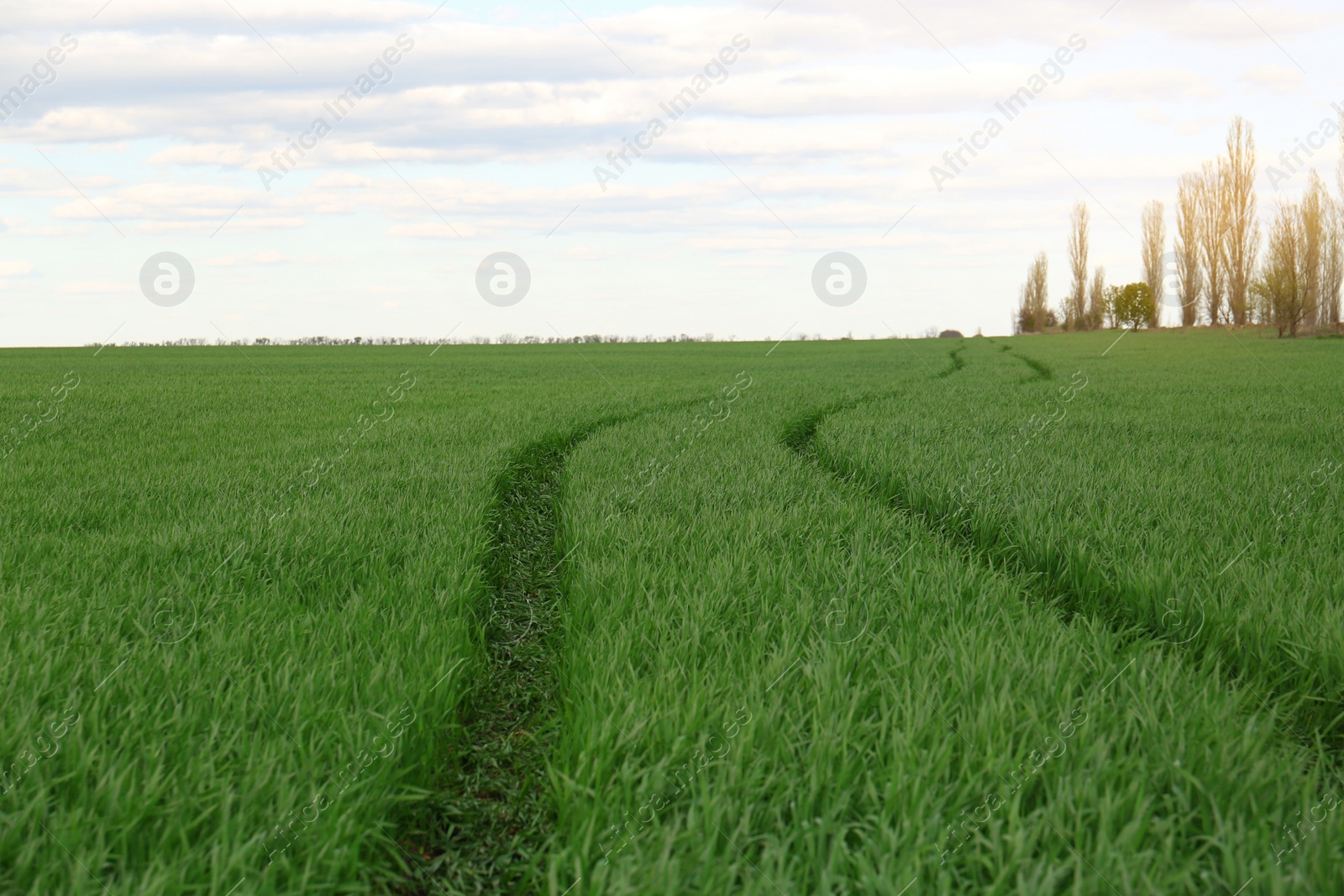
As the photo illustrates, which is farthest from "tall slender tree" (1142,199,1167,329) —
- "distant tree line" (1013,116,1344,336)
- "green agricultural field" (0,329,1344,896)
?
"green agricultural field" (0,329,1344,896)

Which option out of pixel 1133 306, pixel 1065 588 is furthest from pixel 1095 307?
pixel 1065 588

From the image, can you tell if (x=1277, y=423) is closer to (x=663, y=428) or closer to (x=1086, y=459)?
(x=1086, y=459)

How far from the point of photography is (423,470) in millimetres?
5742

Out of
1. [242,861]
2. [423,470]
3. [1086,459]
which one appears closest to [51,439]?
[423,470]

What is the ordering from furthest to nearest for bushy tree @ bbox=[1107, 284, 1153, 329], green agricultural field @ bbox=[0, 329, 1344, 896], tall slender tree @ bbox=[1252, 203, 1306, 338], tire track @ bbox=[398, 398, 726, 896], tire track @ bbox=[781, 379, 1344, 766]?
bushy tree @ bbox=[1107, 284, 1153, 329], tall slender tree @ bbox=[1252, 203, 1306, 338], tire track @ bbox=[781, 379, 1344, 766], tire track @ bbox=[398, 398, 726, 896], green agricultural field @ bbox=[0, 329, 1344, 896]

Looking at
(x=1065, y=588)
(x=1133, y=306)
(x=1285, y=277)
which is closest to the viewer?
(x=1065, y=588)

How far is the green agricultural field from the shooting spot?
65.7 inches

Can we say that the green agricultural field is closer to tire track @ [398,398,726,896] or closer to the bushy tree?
tire track @ [398,398,726,896]

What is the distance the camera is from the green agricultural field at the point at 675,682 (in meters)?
1.67

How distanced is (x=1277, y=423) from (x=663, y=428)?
6.80m

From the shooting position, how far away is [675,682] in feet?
7.62

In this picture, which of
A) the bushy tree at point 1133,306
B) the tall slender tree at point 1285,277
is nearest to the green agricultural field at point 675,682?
the tall slender tree at point 1285,277

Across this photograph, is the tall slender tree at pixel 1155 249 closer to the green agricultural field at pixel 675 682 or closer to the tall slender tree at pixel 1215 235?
the tall slender tree at pixel 1215 235

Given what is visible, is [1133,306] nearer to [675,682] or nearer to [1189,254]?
[1189,254]
